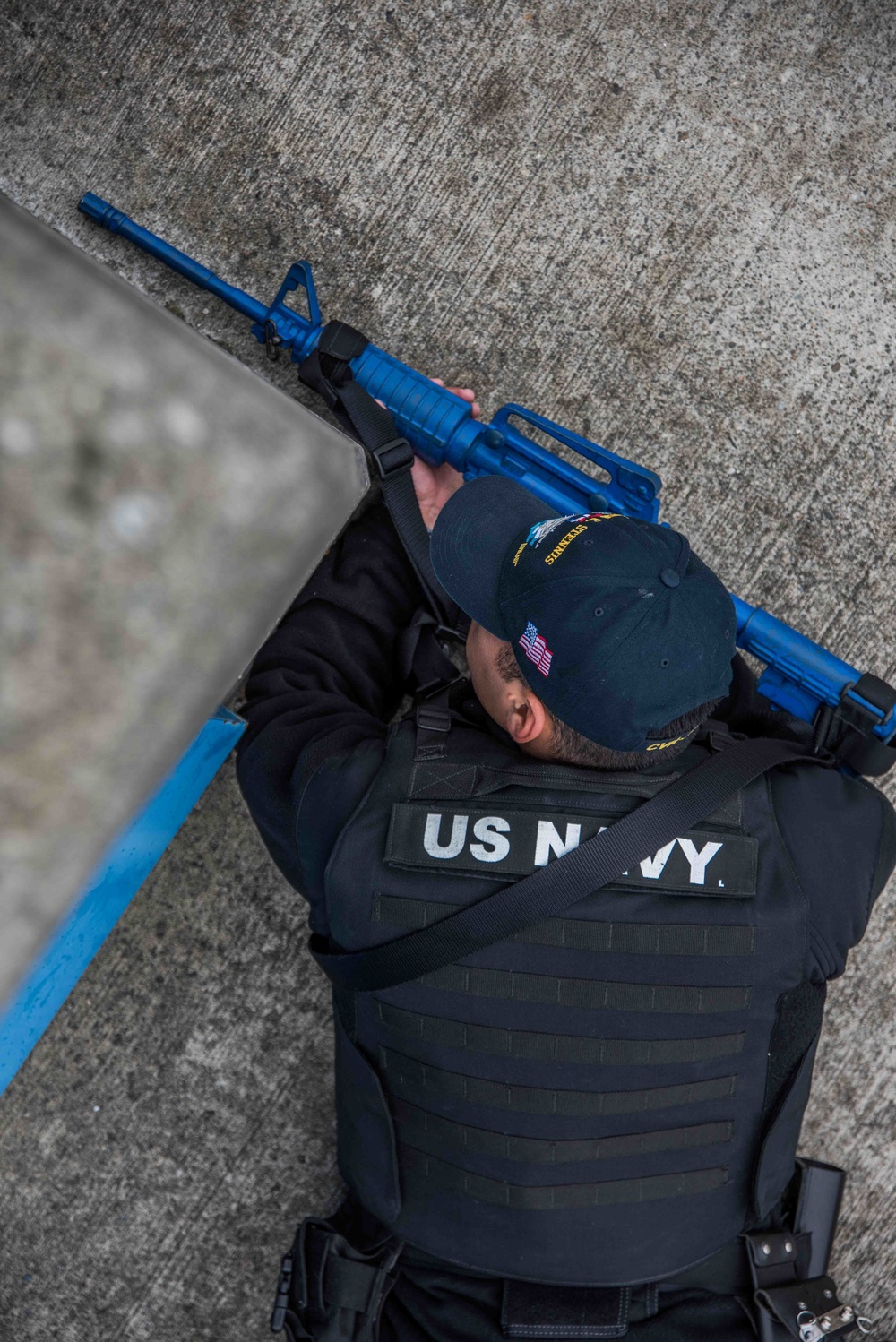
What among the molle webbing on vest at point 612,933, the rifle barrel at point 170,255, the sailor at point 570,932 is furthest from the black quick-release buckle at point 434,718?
the rifle barrel at point 170,255

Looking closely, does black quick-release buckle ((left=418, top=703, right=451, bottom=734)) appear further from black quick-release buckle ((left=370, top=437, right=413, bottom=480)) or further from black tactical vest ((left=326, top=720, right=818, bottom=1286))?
black quick-release buckle ((left=370, top=437, right=413, bottom=480))

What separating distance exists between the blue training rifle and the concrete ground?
9.2 inches

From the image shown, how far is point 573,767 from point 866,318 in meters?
1.30

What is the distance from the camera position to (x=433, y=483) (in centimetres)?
183

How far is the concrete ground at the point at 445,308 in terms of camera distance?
1.93 meters

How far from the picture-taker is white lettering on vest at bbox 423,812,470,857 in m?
1.35

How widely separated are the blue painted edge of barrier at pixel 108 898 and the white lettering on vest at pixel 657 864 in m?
0.73

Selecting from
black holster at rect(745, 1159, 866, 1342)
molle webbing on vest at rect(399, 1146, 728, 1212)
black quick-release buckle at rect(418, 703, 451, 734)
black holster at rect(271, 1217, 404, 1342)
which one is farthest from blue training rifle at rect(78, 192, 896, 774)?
black holster at rect(271, 1217, 404, 1342)

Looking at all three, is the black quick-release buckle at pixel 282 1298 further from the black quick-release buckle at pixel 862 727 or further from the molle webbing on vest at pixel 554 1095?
the black quick-release buckle at pixel 862 727

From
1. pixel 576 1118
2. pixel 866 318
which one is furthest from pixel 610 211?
pixel 576 1118

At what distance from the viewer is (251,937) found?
6.69ft

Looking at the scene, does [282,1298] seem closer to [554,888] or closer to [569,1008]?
[569,1008]

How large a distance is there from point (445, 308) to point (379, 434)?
0.44 metres

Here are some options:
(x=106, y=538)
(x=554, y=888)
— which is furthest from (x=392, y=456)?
(x=106, y=538)
